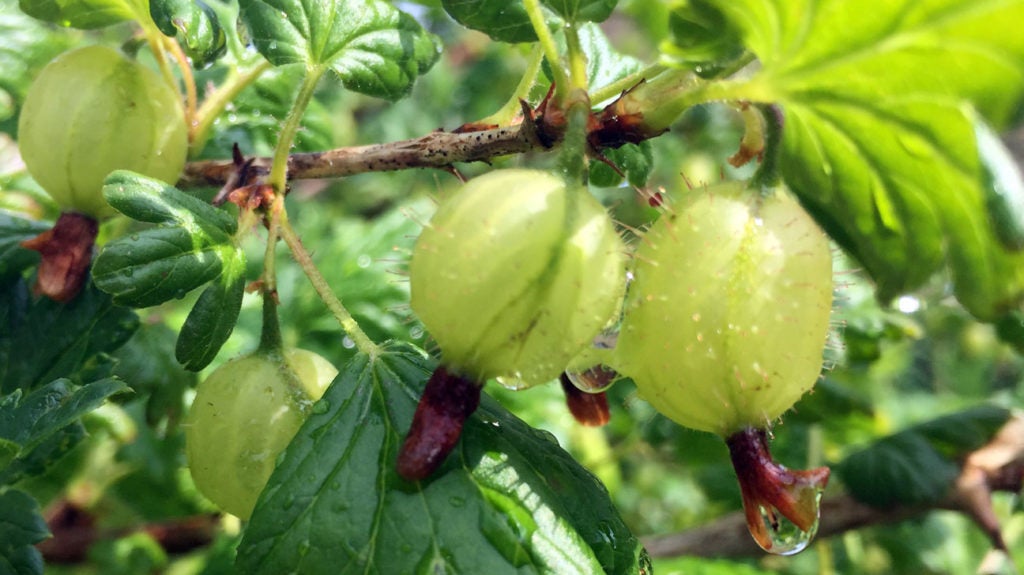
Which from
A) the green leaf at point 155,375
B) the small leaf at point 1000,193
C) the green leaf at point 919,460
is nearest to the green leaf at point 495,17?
the small leaf at point 1000,193

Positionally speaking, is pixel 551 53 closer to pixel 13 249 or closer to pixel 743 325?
pixel 743 325

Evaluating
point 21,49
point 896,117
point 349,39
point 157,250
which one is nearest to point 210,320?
point 157,250

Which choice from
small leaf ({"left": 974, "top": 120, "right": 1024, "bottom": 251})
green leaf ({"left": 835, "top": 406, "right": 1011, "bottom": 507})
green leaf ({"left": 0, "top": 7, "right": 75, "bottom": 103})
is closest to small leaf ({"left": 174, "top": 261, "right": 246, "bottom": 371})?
small leaf ({"left": 974, "top": 120, "right": 1024, "bottom": 251})

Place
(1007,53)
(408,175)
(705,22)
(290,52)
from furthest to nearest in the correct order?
(408,175) → (290,52) → (705,22) → (1007,53)

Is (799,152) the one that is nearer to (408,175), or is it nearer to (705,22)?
(705,22)

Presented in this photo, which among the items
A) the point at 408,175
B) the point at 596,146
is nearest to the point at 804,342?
the point at 596,146

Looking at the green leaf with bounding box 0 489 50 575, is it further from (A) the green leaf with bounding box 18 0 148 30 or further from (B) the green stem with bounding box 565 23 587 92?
(B) the green stem with bounding box 565 23 587 92
